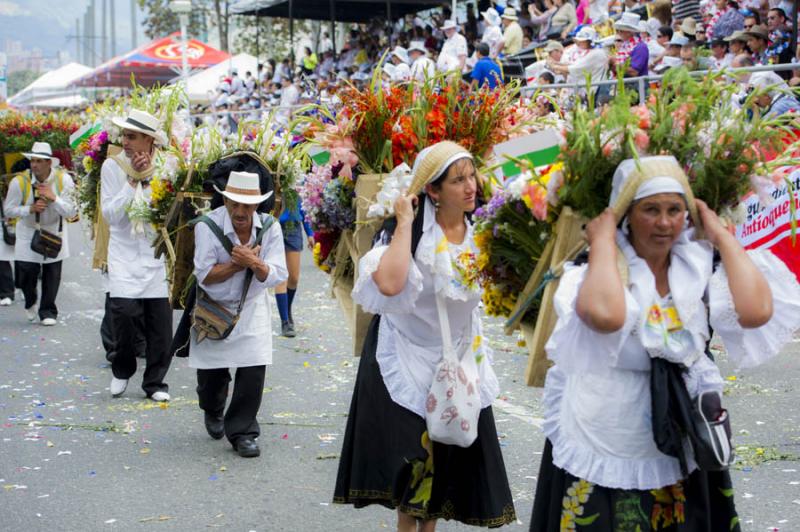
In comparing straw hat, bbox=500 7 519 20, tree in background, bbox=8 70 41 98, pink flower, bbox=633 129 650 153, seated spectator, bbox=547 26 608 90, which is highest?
tree in background, bbox=8 70 41 98

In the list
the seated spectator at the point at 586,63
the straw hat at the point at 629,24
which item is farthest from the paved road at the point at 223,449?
the straw hat at the point at 629,24

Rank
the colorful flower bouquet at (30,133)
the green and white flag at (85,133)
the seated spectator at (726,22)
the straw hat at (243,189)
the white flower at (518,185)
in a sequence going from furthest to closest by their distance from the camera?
the colorful flower bouquet at (30,133)
the seated spectator at (726,22)
the green and white flag at (85,133)
the straw hat at (243,189)
the white flower at (518,185)

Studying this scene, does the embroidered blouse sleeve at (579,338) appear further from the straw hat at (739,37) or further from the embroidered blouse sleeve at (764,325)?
the straw hat at (739,37)

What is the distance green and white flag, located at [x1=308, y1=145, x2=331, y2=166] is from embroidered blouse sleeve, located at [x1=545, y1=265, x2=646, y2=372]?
2.32 metres

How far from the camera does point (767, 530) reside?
5309mm

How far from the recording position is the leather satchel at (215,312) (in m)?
6.54

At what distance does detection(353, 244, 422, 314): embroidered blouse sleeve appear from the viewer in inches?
177

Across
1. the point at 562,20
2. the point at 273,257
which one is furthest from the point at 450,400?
the point at 562,20

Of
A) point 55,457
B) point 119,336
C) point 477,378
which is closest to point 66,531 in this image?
point 55,457

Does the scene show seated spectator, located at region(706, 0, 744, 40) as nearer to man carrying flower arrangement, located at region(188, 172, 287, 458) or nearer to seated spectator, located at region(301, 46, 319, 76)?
man carrying flower arrangement, located at region(188, 172, 287, 458)

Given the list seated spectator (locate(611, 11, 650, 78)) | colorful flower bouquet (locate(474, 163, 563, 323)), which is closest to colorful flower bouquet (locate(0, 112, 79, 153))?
seated spectator (locate(611, 11, 650, 78))

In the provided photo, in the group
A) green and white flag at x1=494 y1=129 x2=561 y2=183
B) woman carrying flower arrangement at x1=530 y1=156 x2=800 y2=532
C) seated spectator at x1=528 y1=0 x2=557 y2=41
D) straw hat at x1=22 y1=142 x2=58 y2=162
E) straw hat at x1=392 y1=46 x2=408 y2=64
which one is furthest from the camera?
straw hat at x1=392 y1=46 x2=408 y2=64

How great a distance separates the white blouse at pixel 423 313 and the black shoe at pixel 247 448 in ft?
6.98

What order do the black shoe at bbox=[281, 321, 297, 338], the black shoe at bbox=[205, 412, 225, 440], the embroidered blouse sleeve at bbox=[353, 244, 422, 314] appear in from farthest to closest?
1. the black shoe at bbox=[281, 321, 297, 338]
2. the black shoe at bbox=[205, 412, 225, 440]
3. the embroidered blouse sleeve at bbox=[353, 244, 422, 314]
